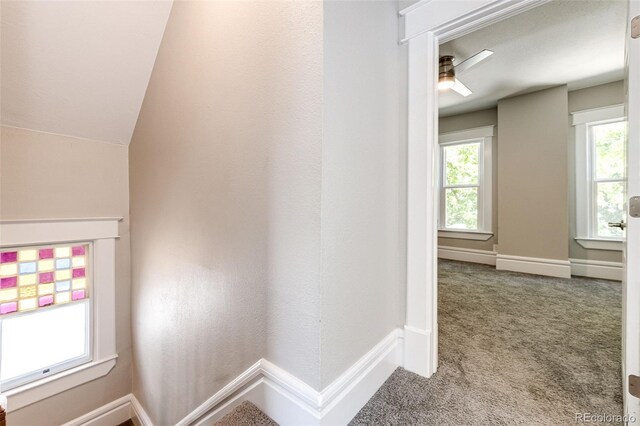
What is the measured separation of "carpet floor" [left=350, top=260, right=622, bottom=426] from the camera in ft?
3.55

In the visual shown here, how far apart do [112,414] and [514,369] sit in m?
3.40

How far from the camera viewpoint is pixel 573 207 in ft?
11.3

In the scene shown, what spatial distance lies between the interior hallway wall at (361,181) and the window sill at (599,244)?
348 centimetres

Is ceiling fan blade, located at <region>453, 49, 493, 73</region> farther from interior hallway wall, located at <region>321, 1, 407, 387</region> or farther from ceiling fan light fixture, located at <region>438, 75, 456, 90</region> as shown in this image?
interior hallway wall, located at <region>321, 1, 407, 387</region>

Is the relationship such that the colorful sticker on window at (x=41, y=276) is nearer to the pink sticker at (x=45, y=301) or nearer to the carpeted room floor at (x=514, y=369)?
the pink sticker at (x=45, y=301)

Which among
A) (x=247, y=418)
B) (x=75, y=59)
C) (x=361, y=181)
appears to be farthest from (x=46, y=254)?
(x=361, y=181)

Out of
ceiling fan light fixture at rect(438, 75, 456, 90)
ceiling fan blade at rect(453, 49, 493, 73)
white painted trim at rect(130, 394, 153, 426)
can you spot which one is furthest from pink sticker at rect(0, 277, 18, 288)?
ceiling fan blade at rect(453, 49, 493, 73)

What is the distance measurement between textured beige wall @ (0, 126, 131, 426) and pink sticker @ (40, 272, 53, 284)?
458 mm

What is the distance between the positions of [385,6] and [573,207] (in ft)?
12.3

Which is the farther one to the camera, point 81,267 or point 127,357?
point 127,357

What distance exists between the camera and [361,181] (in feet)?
3.77

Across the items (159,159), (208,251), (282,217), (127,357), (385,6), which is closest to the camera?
(282,217)

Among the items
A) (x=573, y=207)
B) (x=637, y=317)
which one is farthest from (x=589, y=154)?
(x=637, y=317)

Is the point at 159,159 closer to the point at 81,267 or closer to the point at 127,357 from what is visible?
the point at 81,267
